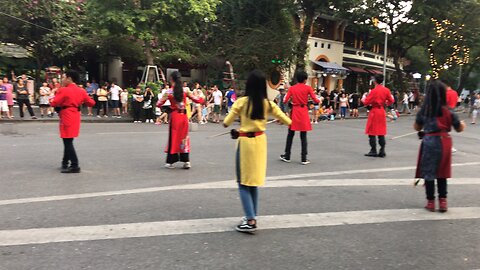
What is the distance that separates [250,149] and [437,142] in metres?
2.61

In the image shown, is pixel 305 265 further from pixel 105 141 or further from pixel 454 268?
pixel 105 141

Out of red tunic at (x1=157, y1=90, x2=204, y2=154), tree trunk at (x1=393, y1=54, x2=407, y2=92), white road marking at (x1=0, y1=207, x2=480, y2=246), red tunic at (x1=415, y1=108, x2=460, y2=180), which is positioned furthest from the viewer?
tree trunk at (x1=393, y1=54, x2=407, y2=92)

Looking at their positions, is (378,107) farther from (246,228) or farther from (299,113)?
(246,228)

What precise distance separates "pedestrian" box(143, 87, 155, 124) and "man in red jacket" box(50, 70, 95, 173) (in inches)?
441

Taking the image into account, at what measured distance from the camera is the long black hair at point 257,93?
4.81m

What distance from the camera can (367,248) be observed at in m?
4.39

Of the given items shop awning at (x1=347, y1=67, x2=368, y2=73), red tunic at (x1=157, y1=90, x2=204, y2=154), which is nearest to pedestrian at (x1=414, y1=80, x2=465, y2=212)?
red tunic at (x1=157, y1=90, x2=204, y2=154)

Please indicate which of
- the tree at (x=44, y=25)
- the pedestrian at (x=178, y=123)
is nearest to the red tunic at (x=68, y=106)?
the pedestrian at (x=178, y=123)

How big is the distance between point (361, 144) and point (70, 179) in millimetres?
8367

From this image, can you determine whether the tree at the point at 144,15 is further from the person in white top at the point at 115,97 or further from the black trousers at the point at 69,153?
the black trousers at the point at 69,153

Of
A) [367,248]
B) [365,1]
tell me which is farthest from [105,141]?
[365,1]

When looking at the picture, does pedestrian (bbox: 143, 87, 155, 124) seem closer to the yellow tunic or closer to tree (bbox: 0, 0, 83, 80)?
tree (bbox: 0, 0, 83, 80)

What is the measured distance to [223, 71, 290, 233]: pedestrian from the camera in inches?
187

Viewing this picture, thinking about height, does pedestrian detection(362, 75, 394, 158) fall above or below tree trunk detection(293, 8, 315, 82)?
below
